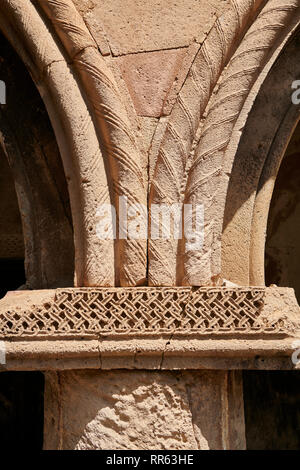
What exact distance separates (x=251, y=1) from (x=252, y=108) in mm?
453

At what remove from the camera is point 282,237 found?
479cm

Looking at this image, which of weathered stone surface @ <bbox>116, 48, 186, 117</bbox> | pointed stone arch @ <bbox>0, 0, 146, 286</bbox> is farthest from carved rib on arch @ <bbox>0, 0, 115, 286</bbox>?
weathered stone surface @ <bbox>116, 48, 186, 117</bbox>

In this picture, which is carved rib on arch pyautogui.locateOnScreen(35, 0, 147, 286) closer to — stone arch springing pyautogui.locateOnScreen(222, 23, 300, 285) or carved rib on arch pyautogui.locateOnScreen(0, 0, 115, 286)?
carved rib on arch pyautogui.locateOnScreen(0, 0, 115, 286)

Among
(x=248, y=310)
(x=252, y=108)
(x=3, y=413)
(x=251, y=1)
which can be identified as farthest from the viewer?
(x=3, y=413)

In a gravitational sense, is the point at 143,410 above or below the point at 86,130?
below

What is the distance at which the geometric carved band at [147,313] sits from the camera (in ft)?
9.00

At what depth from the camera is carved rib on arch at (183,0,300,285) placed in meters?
2.86

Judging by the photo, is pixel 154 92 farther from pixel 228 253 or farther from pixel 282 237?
pixel 282 237

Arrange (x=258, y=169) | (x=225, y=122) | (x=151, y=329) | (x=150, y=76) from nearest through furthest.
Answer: (x=151, y=329)
(x=225, y=122)
(x=150, y=76)
(x=258, y=169)

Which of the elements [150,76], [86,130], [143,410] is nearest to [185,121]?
[150,76]

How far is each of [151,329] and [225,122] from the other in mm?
864

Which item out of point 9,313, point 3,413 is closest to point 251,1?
point 9,313

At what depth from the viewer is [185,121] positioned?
293cm

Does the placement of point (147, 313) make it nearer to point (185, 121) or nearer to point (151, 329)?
point (151, 329)
